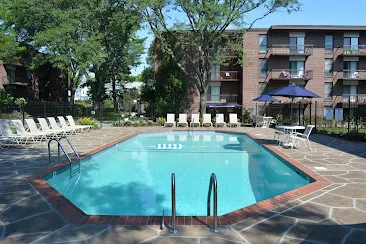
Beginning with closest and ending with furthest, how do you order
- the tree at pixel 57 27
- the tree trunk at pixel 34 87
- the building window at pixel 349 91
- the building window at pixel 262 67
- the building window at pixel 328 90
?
the tree at pixel 57 27 → the building window at pixel 262 67 → the building window at pixel 328 90 → the building window at pixel 349 91 → the tree trunk at pixel 34 87

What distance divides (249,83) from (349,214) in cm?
2716

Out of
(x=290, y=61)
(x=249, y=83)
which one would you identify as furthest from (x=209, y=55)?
(x=290, y=61)

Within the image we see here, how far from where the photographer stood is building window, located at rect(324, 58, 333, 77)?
31.8 metres

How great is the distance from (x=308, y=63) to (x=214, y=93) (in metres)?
10.2

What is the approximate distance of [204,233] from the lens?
3.78 metres

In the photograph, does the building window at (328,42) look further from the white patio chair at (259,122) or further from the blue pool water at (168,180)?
the blue pool water at (168,180)

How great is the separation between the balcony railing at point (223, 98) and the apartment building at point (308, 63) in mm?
1548

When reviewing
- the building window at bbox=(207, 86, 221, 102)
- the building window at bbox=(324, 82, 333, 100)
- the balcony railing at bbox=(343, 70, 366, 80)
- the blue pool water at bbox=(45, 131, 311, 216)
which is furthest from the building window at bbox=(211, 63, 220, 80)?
the blue pool water at bbox=(45, 131, 311, 216)

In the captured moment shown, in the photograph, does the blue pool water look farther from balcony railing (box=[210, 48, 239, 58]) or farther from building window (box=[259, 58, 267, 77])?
building window (box=[259, 58, 267, 77])

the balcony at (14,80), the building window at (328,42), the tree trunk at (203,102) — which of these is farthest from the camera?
the balcony at (14,80)

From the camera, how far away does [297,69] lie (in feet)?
104

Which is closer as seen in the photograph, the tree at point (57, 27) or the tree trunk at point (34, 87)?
the tree at point (57, 27)

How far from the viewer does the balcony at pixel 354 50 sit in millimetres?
31219

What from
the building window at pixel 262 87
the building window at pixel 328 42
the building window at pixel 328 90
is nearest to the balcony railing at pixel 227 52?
the building window at pixel 262 87
